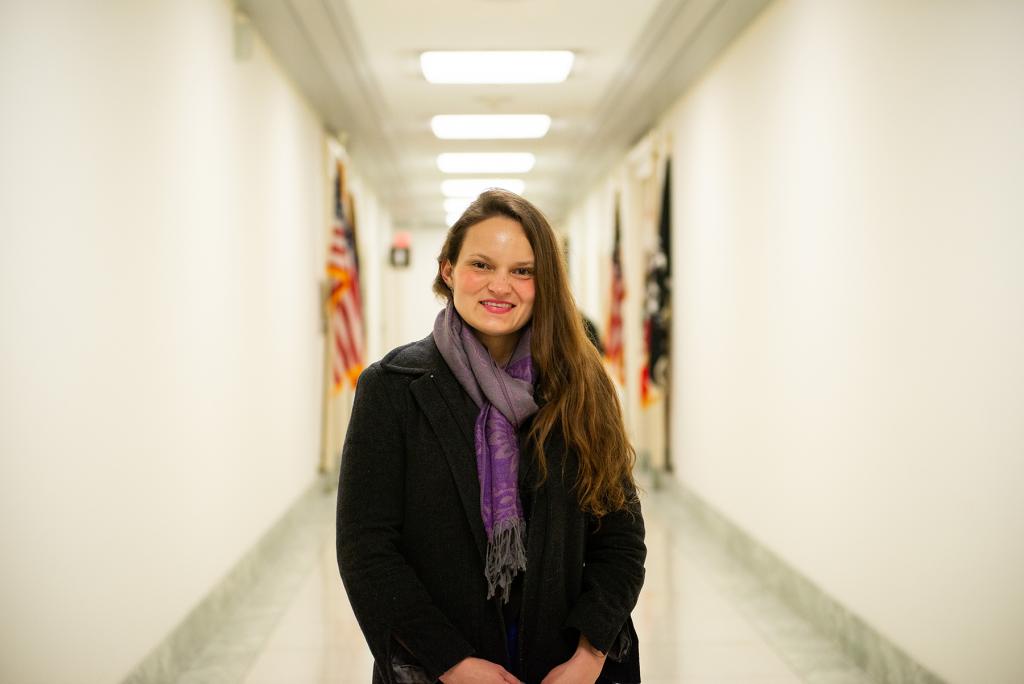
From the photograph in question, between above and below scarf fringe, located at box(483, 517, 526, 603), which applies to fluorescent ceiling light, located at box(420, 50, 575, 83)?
above

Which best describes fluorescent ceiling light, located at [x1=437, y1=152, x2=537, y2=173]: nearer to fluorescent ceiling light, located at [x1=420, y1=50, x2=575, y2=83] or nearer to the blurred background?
the blurred background

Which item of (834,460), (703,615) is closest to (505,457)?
(834,460)

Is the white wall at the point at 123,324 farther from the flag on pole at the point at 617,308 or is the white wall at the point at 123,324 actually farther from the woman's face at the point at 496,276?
the flag on pole at the point at 617,308

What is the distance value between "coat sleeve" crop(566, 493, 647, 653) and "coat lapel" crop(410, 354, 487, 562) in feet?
0.66

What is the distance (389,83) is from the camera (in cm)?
585

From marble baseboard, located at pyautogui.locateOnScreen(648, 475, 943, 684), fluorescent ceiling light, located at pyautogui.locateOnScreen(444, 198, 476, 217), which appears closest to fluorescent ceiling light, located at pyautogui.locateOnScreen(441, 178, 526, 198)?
fluorescent ceiling light, located at pyautogui.locateOnScreen(444, 198, 476, 217)

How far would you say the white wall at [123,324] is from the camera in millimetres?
2186

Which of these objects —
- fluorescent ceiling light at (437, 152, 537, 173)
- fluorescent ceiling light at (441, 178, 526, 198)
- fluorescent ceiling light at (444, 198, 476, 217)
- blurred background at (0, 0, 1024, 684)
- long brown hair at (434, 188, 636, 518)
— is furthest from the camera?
fluorescent ceiling light at (444, 198, 476, 217)

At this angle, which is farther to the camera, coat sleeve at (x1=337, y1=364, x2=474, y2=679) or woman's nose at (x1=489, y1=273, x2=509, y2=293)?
woman's nose at (x1=489, y1=273, x2=509, y2=293)

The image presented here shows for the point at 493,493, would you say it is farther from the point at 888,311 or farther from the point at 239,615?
the point at 239,615

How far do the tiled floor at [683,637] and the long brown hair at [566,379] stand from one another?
6.66 feet

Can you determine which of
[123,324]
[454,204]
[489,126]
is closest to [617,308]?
[489,126]

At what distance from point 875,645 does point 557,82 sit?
13.0 ft

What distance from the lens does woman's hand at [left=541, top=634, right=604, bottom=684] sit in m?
1.46
